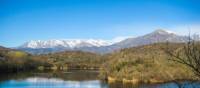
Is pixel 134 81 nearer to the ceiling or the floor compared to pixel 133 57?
nearer to the floor

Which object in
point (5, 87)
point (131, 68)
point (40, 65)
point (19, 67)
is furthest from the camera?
point (40, 65)

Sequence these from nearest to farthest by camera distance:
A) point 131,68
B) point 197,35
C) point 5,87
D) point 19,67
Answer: point 197,35 < point 5,87 < point 131,68 < point 19,67

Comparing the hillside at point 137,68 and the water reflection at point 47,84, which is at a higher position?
the hillside at point 137,68

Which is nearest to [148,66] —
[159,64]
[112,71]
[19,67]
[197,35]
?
[159,64]

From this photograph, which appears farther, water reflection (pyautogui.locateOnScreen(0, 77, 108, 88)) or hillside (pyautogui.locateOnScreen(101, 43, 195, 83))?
hillside (pyautogui.locateOnScreen(101, 43, 195, 83))

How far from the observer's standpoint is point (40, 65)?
7407 inches

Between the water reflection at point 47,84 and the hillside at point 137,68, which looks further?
the hillside at point 137,68

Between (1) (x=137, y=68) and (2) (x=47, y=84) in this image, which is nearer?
(2) (x=47, y=84)

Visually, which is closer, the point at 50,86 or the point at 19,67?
the point at 50,86

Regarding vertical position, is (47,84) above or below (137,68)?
below

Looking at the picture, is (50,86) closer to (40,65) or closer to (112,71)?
(112,71)

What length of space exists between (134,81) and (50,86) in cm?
2385

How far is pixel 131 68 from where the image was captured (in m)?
96.4

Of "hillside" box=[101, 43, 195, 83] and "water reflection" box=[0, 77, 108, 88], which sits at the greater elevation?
"hillside" box=[101, 43, 195, 83]
